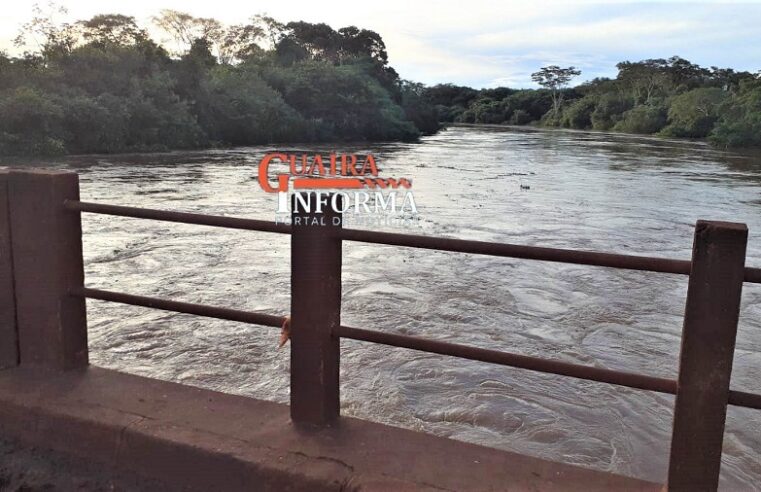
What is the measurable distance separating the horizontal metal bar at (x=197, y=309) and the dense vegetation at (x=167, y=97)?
19036 millimetres

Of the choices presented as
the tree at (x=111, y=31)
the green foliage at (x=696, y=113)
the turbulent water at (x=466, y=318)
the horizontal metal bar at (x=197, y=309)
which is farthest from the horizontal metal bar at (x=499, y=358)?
the green foliage at (x=696, y=113)

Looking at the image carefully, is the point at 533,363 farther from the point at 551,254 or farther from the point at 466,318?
the point at 466,318

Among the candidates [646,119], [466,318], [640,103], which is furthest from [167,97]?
[640,103]

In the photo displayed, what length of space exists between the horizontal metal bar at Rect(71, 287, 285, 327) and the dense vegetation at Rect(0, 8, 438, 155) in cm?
1904

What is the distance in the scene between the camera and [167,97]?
25.7 m

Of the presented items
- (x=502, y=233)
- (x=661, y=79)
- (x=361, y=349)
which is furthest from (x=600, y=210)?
(x=661, y=79)

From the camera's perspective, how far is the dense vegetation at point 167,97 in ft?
69.3

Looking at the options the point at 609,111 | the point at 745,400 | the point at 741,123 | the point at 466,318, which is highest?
the point at 609,111

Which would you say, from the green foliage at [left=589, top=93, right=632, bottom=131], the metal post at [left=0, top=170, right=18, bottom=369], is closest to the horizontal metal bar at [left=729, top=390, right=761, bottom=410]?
the metal post at [left=0, top=170, right=18, bottom=369]

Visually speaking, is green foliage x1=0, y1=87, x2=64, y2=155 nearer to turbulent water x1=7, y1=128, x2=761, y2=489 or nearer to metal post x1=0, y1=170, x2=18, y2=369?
turbulent water x1=7, y1=128, x2=761, y2=489

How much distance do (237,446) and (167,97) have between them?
2554cm

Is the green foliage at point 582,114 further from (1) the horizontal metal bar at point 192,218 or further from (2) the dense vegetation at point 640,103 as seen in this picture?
(1) the horizontal metal bar at point 192,218

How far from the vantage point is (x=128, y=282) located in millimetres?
6840

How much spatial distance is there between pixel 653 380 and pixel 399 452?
85 centimetres
